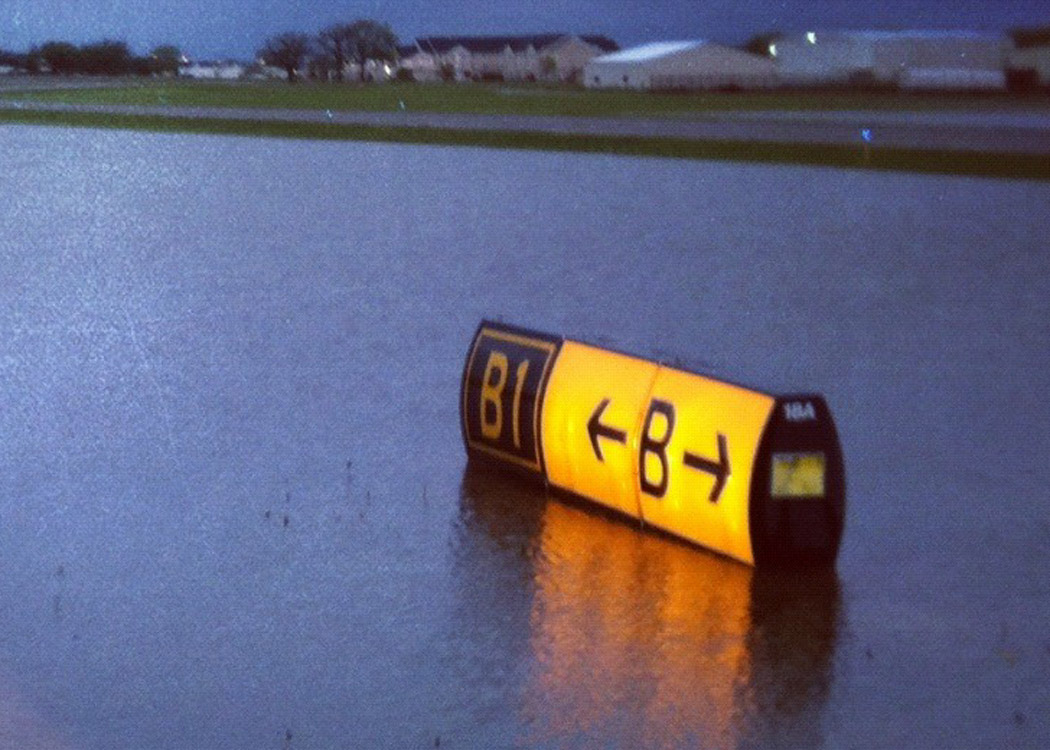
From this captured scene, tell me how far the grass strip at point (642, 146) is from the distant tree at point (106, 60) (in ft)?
194

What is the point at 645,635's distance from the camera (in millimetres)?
8453

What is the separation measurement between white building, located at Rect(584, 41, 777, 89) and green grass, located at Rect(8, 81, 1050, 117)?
77 centimetres

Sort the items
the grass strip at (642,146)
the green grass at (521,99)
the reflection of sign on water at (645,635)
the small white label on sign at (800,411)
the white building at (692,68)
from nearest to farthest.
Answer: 1. the reflection of sign on water at (645,635)
2. the small white label on sign at (800,411)
3. the grass strip at (642,146)
4. the green grass at (521,99)
5. the white building at (692,68)

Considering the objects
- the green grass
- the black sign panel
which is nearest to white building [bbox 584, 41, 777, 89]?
the green grass

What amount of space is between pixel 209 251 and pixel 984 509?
1511 centimetres

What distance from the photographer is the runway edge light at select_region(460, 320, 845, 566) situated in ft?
30.6

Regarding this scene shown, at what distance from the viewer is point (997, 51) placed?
1762 inches

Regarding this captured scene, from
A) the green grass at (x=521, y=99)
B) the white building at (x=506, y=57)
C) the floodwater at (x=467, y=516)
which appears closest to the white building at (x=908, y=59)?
the green grass at (x=521, y=99)

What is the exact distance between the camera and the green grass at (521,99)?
176 feet

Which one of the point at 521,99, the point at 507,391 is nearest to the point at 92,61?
the point at 521,99

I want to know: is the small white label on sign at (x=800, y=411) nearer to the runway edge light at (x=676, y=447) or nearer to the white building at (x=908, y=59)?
the runway edge light at (x=676, y=447)

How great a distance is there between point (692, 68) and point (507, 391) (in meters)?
58.8

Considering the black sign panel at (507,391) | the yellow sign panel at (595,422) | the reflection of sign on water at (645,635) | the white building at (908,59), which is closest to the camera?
the reflection of sign on water at (645,635)

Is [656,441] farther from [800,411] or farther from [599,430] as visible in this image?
[800,411]
